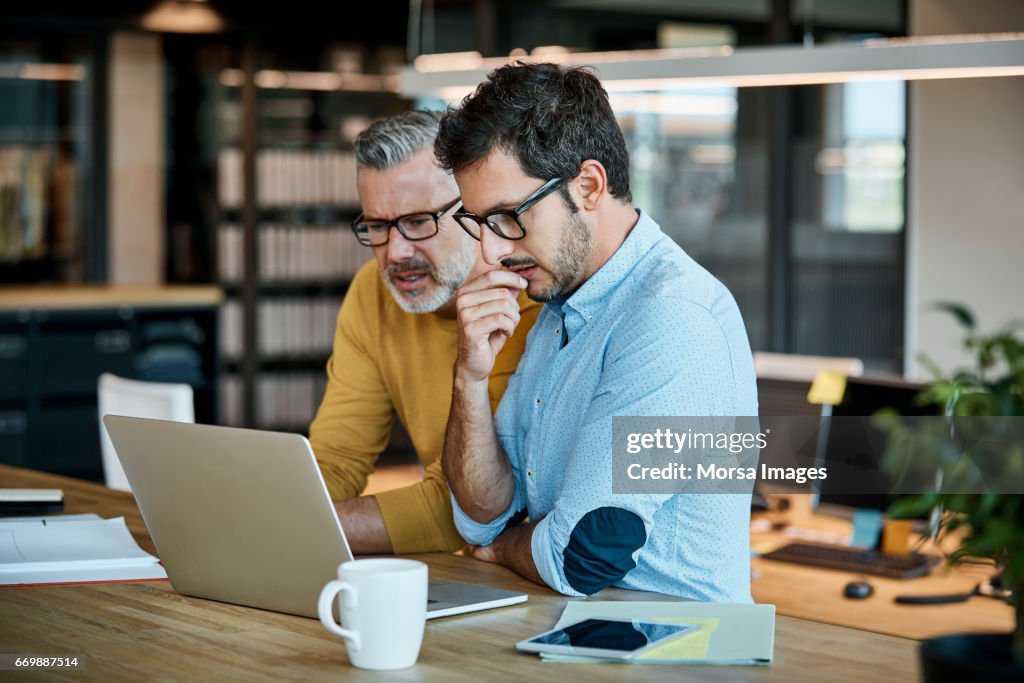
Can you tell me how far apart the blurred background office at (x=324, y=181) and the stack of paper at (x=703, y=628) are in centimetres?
379

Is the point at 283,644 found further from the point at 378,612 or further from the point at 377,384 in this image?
the point at 377,384

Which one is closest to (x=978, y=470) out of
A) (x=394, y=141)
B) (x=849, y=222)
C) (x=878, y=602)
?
(x=394, y=141)

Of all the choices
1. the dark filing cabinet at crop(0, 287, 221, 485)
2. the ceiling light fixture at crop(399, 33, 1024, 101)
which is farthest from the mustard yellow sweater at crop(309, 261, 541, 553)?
the dark filing cabinet at crop(0, 287, 221, 485)

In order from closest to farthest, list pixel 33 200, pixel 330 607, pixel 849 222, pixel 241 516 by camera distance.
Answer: pixel 330 607 → pixel 241 516 → pixel 849 222 → pixel 33 200

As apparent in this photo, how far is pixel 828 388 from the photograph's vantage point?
3410 millimetres

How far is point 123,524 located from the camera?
81.0 inches

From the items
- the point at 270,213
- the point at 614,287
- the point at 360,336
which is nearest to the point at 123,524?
the point at 360,336

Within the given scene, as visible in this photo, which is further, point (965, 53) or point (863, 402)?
point (863, 402)

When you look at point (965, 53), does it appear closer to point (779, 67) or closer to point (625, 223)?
point (779, 67)

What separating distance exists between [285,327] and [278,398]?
0.40 metres

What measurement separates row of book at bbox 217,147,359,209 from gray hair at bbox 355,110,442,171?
4.79 m

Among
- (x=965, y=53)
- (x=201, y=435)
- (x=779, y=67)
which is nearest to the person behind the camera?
(x=201, y=435)

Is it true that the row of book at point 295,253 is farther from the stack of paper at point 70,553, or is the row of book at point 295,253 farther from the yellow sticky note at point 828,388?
the stack of paper at point 70,553

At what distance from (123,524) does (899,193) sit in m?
4.14
